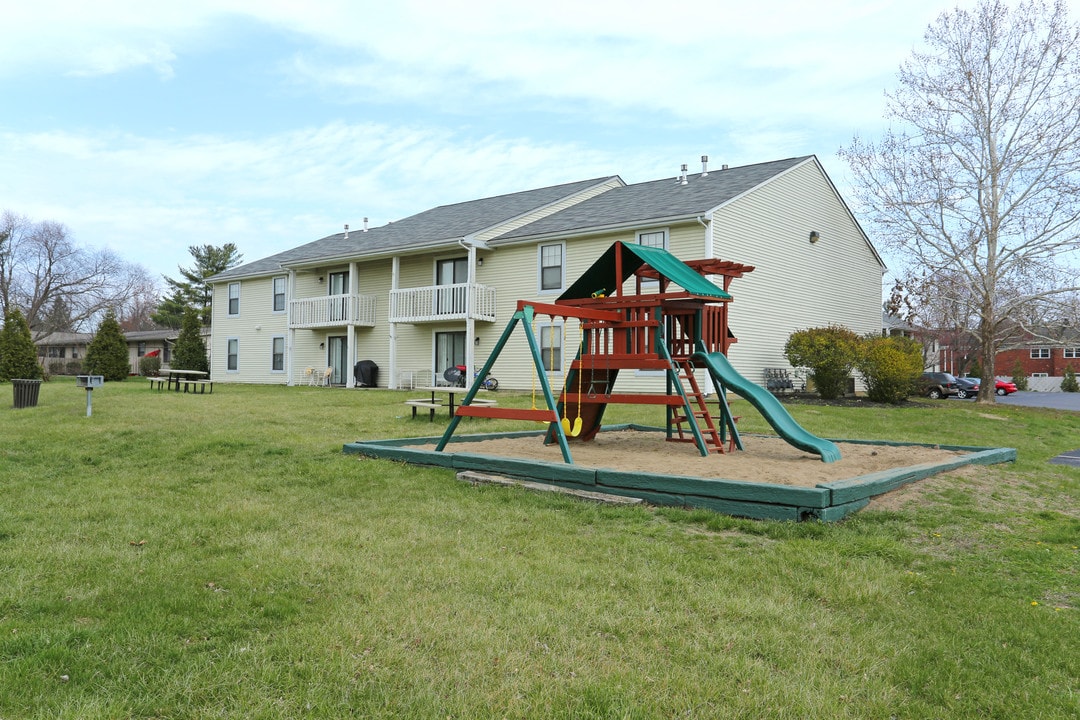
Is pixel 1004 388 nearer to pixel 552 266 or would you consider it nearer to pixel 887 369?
pixel 887 369

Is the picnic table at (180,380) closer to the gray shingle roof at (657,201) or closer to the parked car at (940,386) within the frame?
the gray shingle roof at (657,201)

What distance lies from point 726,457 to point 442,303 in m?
17.5

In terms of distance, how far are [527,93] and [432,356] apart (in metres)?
10.9

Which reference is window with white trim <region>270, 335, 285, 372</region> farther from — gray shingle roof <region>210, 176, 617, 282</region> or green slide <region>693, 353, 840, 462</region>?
green slide <region>693, 353, 840, 462</region>

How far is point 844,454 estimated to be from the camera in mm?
9297

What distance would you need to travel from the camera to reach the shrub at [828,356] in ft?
67.5

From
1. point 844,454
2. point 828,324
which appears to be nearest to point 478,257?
point 828,324

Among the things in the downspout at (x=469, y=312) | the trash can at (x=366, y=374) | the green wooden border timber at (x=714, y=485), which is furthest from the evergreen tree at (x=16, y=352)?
the green wooden border timber at (x=714, y=485)

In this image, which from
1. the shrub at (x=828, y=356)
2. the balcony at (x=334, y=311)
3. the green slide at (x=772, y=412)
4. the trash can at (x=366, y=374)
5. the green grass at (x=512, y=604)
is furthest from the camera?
the balcony at (x=334, y=311)

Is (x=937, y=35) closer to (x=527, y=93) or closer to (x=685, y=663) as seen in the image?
(x=527, y=93)

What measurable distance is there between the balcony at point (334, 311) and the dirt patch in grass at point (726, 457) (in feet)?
59.7

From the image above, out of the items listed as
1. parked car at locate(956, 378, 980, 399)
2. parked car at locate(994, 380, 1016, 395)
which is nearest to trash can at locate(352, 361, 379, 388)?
parked car at locate(956, 378, 980, 399)

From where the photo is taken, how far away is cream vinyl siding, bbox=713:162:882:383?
21984 mm

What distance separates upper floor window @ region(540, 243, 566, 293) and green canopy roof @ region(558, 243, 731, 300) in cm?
1256
